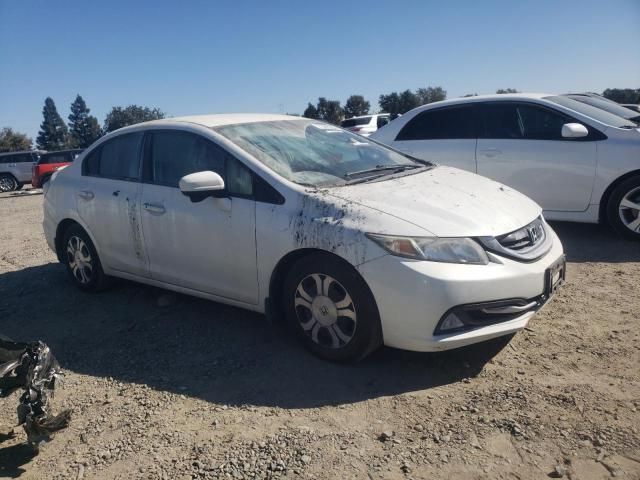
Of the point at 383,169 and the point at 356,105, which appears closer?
the point at 383,169

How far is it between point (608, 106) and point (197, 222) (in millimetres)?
5170

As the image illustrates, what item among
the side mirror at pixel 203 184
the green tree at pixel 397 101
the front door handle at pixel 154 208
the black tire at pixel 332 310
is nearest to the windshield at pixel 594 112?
the black tire at pixel 332 310

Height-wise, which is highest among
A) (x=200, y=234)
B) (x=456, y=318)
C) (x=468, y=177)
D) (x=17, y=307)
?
(x=468, y=177)

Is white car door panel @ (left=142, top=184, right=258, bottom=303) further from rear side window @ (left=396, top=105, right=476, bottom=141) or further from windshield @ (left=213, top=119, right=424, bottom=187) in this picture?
rear side window @ (left=396, top=105, right=476, bottom=141)

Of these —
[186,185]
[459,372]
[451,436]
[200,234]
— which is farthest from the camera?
[200,234]

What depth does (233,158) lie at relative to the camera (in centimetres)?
382

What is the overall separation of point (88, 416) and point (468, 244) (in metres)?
2.36

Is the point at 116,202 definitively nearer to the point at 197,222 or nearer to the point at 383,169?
the point at 197,222

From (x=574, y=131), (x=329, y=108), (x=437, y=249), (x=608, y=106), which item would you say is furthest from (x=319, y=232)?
(x=329, y=108)

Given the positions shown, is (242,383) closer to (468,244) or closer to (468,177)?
(468,244)

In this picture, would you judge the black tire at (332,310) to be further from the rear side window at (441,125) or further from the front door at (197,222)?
the rear side window at (441,125)

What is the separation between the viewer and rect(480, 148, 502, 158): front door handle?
6.32m

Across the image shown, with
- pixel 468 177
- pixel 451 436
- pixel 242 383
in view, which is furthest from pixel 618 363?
pixel 242 383

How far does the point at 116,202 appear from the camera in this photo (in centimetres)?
457
